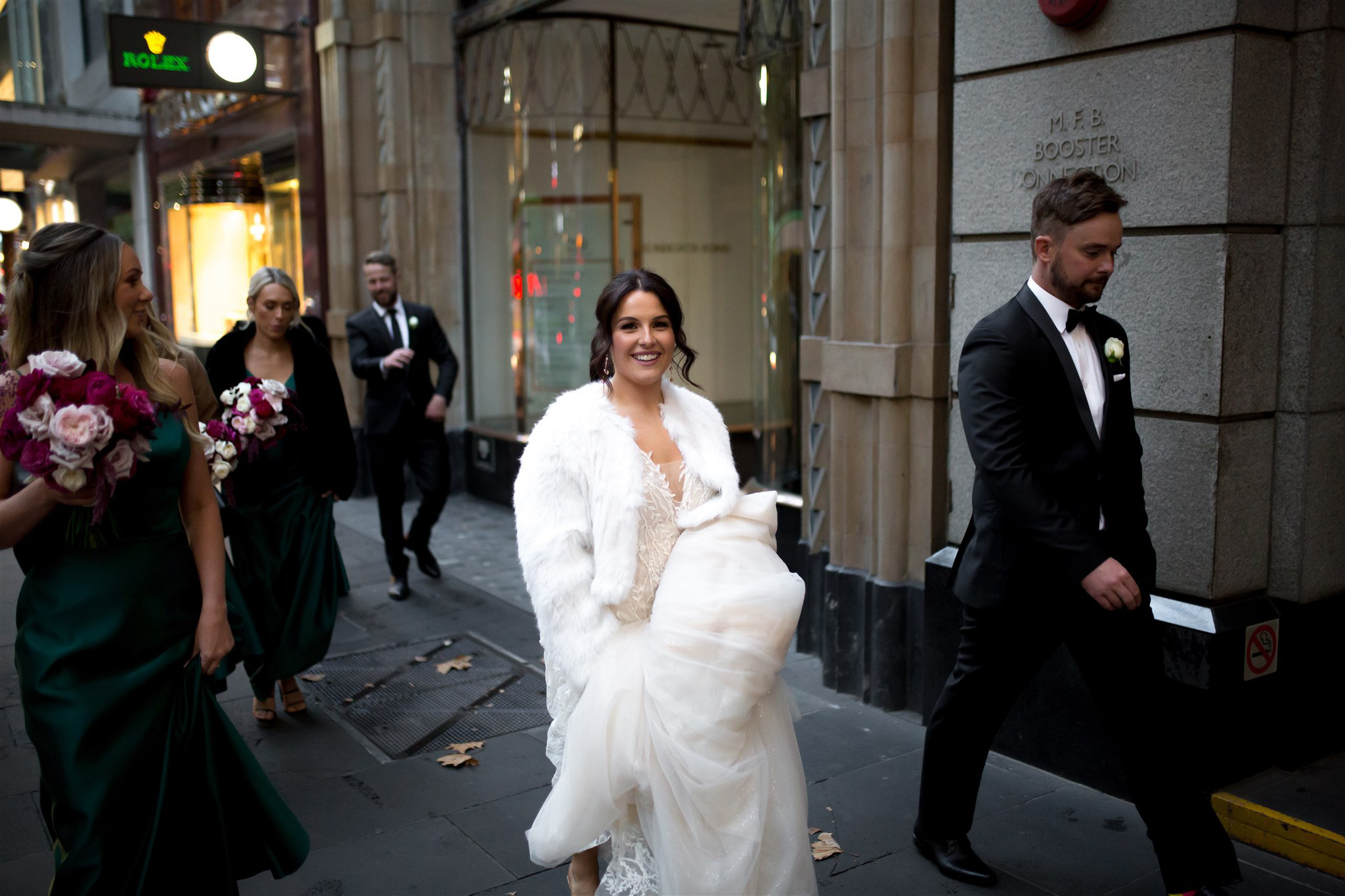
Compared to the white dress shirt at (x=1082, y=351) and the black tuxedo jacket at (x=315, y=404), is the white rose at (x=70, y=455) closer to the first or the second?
the white dress shirt at (x=1082, y=351)

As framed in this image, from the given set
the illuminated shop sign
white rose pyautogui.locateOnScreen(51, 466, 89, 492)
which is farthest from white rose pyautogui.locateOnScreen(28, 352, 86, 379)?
the illuminated shop sign

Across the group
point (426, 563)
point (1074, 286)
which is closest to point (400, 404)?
point (426, 563)

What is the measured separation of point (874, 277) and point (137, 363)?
130 inches

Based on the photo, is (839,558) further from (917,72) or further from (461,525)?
(461,525)

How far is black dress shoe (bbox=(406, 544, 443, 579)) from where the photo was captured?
8.30 metres

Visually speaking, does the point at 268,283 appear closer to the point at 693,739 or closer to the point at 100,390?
the point at 100,390

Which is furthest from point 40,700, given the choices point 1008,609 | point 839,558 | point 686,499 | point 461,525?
point 461,525

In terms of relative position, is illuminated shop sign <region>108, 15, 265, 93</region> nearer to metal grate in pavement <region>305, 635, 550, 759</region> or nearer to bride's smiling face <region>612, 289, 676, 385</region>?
metal grate in pavement <region>305, 635, 550, 759</region>

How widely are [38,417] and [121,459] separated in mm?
213

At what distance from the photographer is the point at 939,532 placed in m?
5.39

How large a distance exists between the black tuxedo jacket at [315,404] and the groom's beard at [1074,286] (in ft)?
11.8

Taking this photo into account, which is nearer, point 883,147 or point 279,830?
point 279,830

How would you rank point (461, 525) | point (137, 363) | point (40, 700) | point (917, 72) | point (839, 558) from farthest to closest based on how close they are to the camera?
point (461, 525)
point (839, 558)
point (917, 72)
point (137, 363)
point (40, 700)

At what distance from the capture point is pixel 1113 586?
11.0 feet
